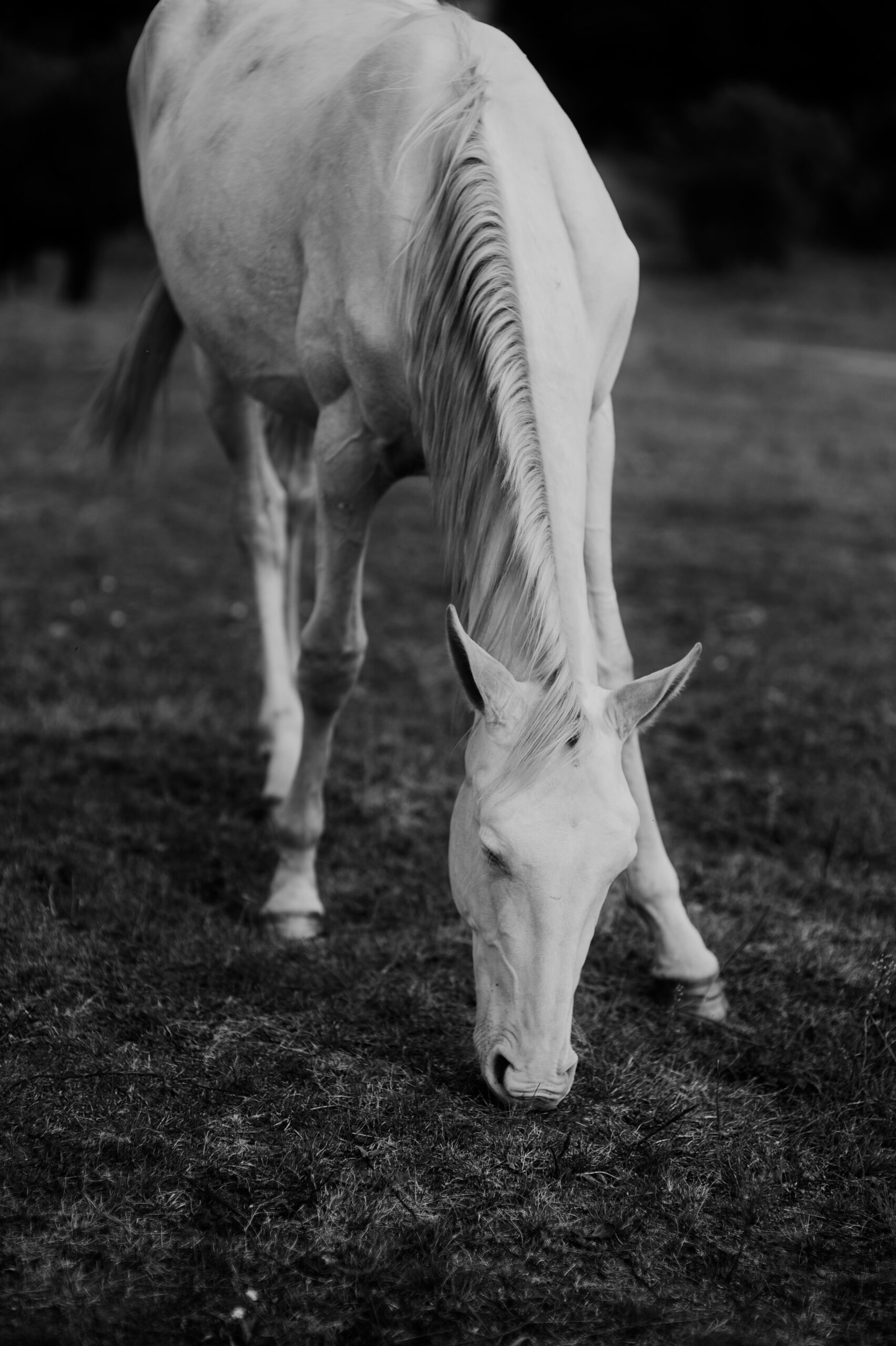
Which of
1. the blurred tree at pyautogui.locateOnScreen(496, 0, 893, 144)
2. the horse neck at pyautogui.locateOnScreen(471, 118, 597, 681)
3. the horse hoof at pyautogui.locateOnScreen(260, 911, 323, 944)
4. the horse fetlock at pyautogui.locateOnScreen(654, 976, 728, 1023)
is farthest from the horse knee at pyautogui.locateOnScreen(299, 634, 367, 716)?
the blurred tree at pyautogui.locateOnScreen(496, 0, 893, 144)

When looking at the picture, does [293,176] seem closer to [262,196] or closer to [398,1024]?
[262,196]

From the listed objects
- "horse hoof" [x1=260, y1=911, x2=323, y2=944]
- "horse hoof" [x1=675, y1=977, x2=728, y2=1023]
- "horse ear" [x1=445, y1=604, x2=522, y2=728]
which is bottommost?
"horse hoof" [x1=260, y1=911, x2=323, y2=944]

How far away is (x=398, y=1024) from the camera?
2883mm

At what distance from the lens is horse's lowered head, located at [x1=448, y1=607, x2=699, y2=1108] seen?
223 cm

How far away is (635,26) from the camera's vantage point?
28.4 metres

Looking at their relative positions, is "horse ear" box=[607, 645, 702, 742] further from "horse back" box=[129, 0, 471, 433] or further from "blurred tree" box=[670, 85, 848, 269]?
"blurred tree" box=[670, 85, 848, 269]

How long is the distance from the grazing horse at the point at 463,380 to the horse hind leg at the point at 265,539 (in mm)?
17

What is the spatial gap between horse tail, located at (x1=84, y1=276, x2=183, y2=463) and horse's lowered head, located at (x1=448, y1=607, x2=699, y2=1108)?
9.55 ft

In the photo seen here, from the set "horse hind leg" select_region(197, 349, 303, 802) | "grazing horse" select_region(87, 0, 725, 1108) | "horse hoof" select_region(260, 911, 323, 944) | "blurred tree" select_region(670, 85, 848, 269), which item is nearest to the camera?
"grazing horse" select_region(87, 0, 725, 1108)

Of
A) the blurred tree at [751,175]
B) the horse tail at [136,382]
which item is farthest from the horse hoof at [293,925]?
the blurred tree at [751,175]

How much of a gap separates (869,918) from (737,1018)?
0.61 m

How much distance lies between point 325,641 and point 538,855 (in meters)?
1.25

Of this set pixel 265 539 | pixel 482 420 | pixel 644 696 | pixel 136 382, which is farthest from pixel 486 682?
pixel 136 382

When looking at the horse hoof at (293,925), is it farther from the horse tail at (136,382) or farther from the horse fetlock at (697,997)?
the horse tail at (136,382)
